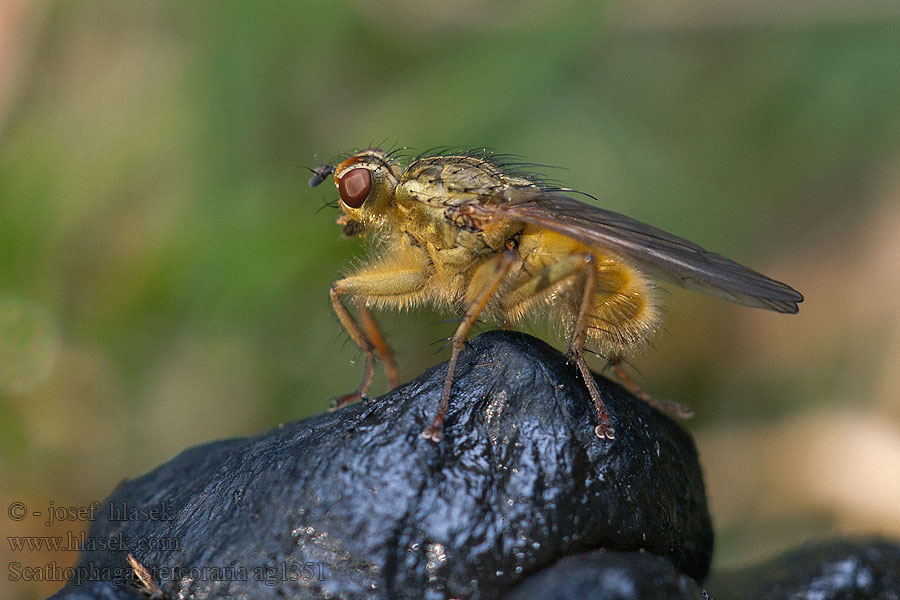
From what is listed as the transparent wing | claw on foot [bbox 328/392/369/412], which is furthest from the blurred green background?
the transparent wing

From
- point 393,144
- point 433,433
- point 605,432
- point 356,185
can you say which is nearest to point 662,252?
point 605,432

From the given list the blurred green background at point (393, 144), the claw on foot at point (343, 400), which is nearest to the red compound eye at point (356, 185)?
the claw on foot at point (343, 400)

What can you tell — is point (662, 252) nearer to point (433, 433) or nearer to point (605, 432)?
point (605, 432)

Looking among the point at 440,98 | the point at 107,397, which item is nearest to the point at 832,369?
the point at 440,98

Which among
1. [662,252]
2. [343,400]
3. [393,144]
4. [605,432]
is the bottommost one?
[343,400]

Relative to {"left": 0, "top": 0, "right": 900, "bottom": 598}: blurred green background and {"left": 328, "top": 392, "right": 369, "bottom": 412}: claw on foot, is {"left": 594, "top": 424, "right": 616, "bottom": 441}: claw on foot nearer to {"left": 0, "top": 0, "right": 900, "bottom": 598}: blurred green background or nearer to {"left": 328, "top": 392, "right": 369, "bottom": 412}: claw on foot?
{"left": 328, "top": 392, "right": 369, "bottom": 412}: claw on foot

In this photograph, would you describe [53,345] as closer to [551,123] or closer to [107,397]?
[107,397]

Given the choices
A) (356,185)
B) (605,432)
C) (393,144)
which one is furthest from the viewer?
(393,144)
